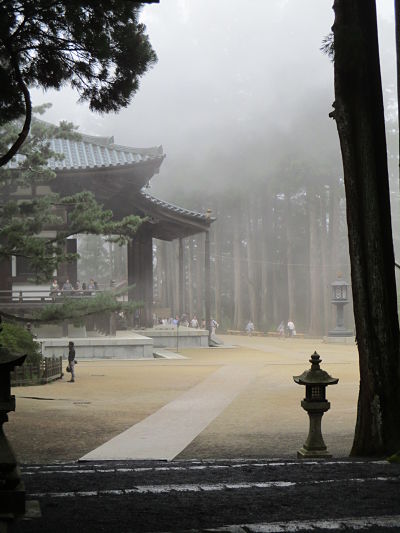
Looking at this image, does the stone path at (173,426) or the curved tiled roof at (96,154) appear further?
the curved tiled roof at (96,154)

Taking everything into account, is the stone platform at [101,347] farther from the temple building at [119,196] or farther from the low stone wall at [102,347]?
the temple building at [119,196]

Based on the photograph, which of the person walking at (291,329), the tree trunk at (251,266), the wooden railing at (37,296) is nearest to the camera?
the wooden railing at (37,296)

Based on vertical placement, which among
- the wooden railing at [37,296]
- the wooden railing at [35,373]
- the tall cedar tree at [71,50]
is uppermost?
the tall cedar tree at [71,50]

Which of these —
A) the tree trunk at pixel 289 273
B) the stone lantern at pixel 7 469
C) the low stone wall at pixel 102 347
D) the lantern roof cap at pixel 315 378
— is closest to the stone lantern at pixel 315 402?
the lantern roof cap at pixel 315 378

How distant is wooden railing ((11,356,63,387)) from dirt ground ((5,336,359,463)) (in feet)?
1.01

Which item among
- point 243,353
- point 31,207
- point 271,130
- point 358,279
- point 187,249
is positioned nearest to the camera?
point 358,279

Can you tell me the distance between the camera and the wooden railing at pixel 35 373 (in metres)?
15.0

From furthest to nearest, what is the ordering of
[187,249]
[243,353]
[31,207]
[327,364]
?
1. [187,249]
2. [243,353]
3. [327,364]
4. [31,207]

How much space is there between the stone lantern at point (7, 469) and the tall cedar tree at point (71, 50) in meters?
5.44

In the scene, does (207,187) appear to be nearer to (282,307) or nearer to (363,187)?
(282,307)

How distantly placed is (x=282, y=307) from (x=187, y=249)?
317 inches

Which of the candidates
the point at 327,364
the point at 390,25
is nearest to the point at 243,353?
the point at 327,364

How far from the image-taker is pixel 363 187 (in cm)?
638

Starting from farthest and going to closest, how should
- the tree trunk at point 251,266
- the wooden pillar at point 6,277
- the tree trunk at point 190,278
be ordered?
1. the tree trunk at point 190,278
2. the tree trunk at point 251,266
3. the wooden pillar at point 6,277
